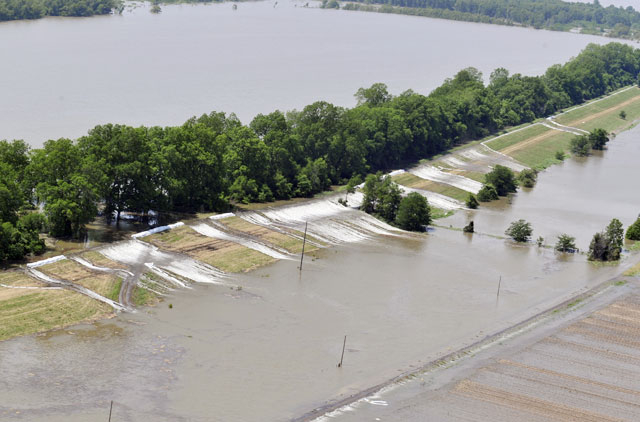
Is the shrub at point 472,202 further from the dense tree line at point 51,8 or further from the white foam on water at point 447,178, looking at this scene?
the dense tree line at point 51,8

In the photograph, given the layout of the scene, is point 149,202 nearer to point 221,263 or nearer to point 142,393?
point 221,263

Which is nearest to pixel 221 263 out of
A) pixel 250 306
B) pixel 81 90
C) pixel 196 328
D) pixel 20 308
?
pixel 250 306

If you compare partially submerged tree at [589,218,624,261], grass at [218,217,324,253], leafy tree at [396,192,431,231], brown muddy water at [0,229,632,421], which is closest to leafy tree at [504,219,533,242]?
brown muddy water at [0,229,632,421]

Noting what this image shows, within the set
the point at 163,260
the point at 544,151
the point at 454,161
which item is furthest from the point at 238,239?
the point at 544,151

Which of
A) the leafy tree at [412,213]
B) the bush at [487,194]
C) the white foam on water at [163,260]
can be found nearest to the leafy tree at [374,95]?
the bush at [487,194]

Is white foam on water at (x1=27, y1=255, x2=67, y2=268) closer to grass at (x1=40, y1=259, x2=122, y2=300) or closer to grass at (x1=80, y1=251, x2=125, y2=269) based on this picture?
grass at (x1=40, y1=259, x2=122, y2=300)

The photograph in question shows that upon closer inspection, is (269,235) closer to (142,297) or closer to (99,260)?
(99,260)
